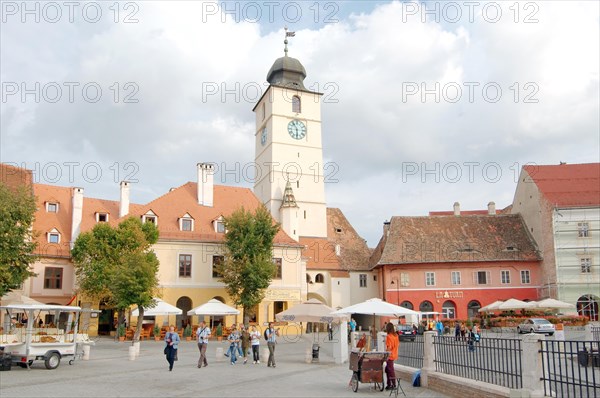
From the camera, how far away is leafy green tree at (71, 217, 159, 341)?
34.7m

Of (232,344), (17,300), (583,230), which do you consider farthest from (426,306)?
(17,300)

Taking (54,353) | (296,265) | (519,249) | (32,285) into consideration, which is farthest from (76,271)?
(519,249)

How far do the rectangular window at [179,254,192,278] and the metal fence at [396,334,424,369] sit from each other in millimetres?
26036

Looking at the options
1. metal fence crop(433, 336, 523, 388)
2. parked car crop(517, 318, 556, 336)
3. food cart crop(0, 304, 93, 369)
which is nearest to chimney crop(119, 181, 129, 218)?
food cart crop(0, 304, 93, 369)

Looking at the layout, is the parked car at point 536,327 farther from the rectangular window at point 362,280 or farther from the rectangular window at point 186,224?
the rectangular window at point 186,224

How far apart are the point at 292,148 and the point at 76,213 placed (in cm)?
2625

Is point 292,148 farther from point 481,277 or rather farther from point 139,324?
point 139,324

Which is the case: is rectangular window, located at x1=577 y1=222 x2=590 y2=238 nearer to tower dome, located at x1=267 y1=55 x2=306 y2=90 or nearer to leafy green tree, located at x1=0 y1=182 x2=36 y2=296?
tower dome, located at x1=267 y1=55 x2=306 y2=90

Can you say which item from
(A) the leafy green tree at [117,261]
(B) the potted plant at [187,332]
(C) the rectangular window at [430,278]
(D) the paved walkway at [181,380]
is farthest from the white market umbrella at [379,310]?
(C) the rectangular window at [430,278]

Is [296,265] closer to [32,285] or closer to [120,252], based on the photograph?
[120,252]

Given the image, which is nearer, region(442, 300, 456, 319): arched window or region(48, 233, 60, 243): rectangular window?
region(48, 233, 60, 243): rectangular window

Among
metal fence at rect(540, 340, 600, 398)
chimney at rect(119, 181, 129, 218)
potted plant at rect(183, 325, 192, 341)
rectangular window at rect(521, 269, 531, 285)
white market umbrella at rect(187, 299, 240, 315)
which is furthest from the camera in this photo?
rectangular window at rect(521, 269, 531, 285)

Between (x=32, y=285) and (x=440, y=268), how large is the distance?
33990mm

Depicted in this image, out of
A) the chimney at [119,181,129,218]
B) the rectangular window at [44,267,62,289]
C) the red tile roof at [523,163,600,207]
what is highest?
the red tile roof at [523,163,600,207]
